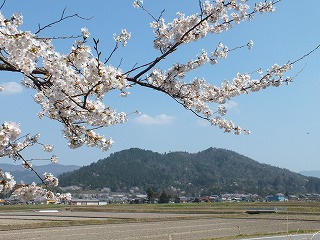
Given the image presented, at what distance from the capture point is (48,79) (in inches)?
139

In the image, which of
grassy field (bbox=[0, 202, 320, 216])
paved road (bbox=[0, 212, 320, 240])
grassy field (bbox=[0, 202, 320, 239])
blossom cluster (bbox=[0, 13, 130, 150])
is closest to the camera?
blossom cluster (bbox=[0, 13, 130, 150])

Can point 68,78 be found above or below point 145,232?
above

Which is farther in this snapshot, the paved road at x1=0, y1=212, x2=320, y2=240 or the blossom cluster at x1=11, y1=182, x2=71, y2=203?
the paved road at x1=0, y1=212, x2=320, y2=240

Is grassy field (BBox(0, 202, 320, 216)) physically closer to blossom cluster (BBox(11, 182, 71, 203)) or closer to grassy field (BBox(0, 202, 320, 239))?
grassy field (BBox(0, 202, 320, 239))

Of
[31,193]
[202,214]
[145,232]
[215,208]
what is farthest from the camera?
[215,208]

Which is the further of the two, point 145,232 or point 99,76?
point 145,232

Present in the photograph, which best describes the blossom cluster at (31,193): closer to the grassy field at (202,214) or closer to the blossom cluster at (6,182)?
the blossom cluster at (6,182)

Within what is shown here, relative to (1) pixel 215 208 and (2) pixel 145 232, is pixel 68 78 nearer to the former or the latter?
(2) pixel 145 232

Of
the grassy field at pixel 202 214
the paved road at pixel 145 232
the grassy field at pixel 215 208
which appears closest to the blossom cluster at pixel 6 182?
the grassy field at pixel 202 214

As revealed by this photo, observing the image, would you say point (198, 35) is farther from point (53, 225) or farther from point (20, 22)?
point (53, 225)

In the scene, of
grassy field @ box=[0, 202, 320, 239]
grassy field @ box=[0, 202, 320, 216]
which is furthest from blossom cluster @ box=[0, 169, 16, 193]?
grassy field @ box=[0, 202, 320, 216]

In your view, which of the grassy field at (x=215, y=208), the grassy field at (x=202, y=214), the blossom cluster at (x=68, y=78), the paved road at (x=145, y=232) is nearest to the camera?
the blossom cluster at (x=68, y=78)

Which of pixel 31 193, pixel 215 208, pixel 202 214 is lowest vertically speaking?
pixel 202 214

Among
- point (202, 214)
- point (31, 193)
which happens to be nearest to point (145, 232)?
point (31, 193)
